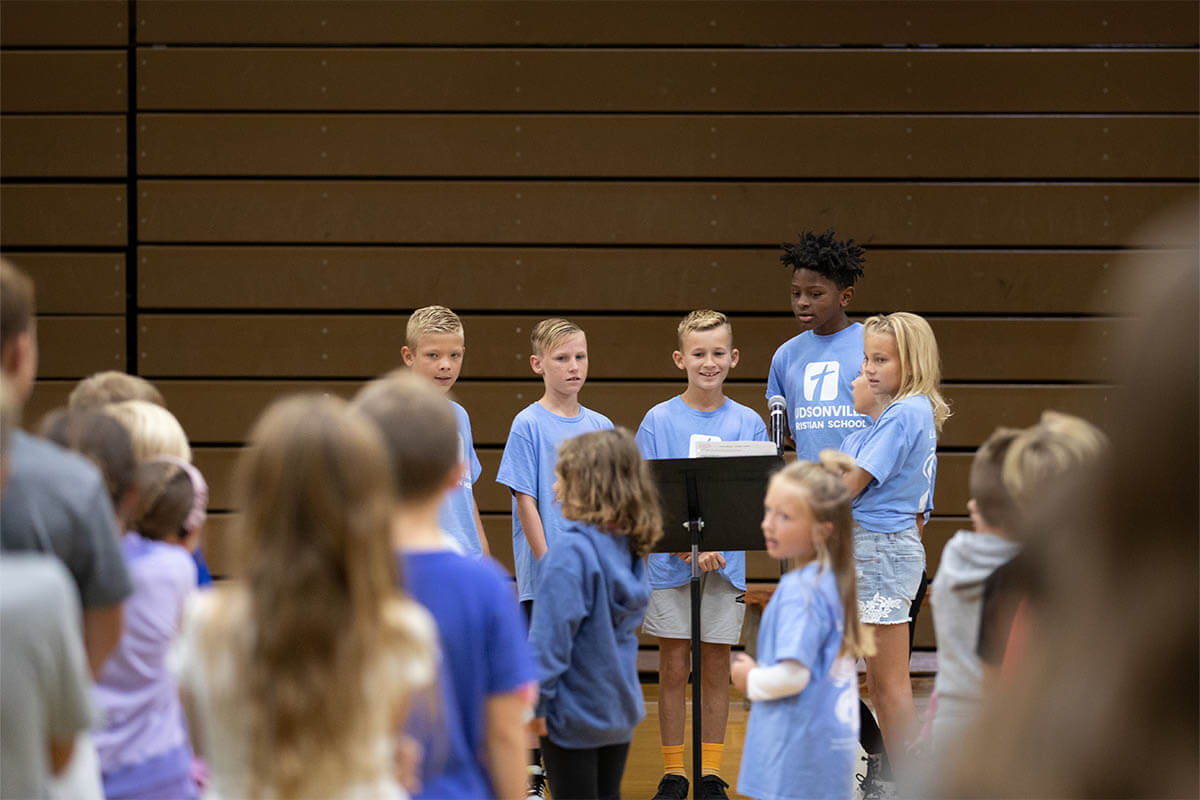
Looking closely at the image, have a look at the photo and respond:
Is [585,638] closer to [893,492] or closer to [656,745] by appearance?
[893,492]

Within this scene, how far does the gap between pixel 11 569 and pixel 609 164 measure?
450 cm

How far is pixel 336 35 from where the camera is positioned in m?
5.72

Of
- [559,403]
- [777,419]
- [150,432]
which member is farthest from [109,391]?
[777,419]

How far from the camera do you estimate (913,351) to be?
3660 millimetres

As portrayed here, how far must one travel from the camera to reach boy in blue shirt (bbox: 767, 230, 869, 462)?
13.5 ft

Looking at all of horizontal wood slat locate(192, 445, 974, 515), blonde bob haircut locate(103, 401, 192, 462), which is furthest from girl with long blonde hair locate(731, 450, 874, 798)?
horizontal wood slat locate(192, 445, 974, 515)

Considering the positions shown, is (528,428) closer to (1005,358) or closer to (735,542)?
(735,542)

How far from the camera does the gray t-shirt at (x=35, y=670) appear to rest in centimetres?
150

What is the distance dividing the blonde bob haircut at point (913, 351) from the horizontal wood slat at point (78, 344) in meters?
3.64

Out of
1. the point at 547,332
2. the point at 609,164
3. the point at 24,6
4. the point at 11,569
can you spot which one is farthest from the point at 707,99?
the point at 11,569

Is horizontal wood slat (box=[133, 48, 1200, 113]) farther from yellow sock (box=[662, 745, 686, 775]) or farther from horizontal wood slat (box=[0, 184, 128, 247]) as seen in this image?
yellow sock (box=[662, 745, 686, 775])

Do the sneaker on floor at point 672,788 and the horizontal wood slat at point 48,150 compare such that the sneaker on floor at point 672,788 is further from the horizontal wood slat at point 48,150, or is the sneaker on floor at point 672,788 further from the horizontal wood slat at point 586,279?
the horizontal wood slat at point 48,150

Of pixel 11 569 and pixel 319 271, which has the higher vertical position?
pixel 319 271

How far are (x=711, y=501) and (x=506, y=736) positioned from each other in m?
1.75
